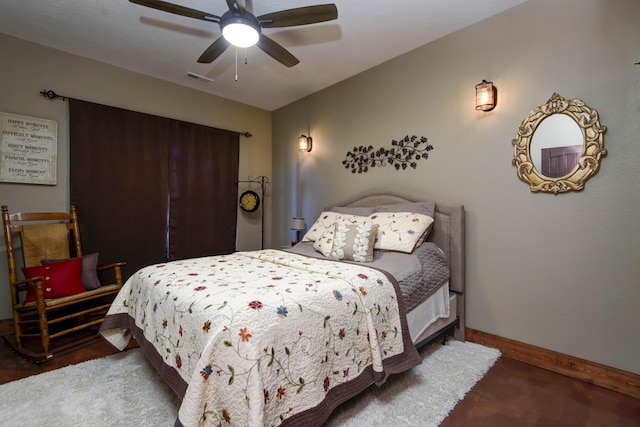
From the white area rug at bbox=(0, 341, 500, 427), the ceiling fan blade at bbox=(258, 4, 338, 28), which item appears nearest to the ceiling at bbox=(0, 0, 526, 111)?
the ceiling fan blade at bbox=(258, 4, 338, 28)

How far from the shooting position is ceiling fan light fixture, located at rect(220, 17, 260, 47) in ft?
6.17

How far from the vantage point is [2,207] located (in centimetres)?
249

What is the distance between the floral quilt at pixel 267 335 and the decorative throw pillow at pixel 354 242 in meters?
0.32

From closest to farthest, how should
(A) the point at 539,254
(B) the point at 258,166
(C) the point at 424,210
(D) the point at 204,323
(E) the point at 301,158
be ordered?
(D) the point at 204,323, (A) the point at 539,254, (C) the point at 424,210, (E) the point at 301,158, (B) the point at 258,166

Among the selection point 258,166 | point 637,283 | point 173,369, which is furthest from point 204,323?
point 258,166

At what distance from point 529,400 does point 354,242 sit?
4.76 feet

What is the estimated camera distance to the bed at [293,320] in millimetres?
1126

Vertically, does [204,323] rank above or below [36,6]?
below

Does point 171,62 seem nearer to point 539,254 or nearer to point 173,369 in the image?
point 173,369

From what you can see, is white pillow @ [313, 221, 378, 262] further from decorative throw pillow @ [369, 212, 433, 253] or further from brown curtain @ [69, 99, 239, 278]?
brown curtain @ [69, 99, 239, 278]

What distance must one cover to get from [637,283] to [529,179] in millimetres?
887

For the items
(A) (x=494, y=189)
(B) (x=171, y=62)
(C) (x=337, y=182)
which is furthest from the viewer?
(C) (x=337, y=182)

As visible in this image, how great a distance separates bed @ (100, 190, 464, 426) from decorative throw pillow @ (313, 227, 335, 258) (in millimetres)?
25

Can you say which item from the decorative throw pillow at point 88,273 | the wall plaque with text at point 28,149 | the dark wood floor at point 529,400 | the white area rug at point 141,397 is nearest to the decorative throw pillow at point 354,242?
the white area rug at point 141,397
